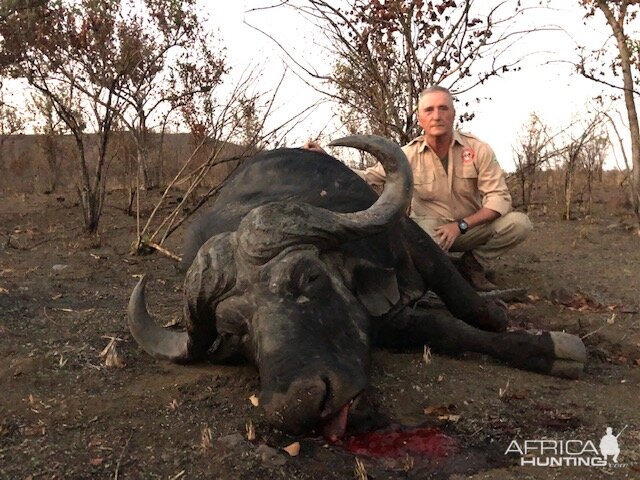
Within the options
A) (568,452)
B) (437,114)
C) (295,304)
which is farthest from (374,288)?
(437,114)

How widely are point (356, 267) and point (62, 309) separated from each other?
7.50 ft

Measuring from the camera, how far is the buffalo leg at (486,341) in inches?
117

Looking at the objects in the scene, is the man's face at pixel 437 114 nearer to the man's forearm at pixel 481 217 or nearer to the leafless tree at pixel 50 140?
the man's forearm at pixel 481 217

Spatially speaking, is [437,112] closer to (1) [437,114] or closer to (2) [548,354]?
(1) [437,114]

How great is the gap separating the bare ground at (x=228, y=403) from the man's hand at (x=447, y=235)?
63cm

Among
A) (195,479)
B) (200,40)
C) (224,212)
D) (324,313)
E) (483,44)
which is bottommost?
(195,479)

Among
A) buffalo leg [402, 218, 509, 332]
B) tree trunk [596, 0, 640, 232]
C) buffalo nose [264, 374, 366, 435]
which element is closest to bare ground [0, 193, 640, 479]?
buffalo nose [264, 374, 366, 435]

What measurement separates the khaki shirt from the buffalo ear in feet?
6.26

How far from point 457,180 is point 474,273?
706 millimetres

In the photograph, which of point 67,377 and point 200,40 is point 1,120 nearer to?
point 200,40

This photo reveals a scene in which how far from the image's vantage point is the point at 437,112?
4.66 m

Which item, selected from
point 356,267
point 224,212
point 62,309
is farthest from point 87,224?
point 356,267

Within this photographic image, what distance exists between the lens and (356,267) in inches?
111

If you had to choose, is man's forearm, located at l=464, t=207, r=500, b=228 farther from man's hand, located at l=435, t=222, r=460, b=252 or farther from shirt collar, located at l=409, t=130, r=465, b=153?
shirt collar, located at l=409, t=130, r=465, b=153
